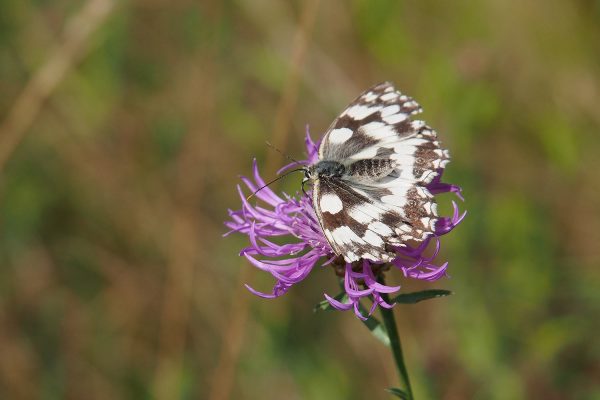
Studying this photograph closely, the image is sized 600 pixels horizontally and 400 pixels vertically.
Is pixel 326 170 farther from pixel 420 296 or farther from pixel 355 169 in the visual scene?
pixel 420 296

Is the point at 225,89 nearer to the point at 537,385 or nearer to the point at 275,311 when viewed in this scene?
the point at 275,311

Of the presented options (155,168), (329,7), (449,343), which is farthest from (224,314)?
(329,7)

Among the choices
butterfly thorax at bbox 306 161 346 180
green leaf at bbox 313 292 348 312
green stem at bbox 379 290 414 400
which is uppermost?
butterfly thorax at bbox 306 161 346 180

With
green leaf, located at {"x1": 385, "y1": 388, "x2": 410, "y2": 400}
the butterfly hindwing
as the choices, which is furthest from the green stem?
the butterfly hindwing

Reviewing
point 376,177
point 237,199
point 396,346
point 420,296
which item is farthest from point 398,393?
point 237,199

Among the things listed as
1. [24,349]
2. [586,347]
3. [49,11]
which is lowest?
[24,349]

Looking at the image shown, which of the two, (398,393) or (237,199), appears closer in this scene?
(398,393)

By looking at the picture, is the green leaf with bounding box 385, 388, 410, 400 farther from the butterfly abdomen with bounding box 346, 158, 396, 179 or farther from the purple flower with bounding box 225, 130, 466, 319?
the butterfly abdomen with bounding box 346, 158, 396, 179
